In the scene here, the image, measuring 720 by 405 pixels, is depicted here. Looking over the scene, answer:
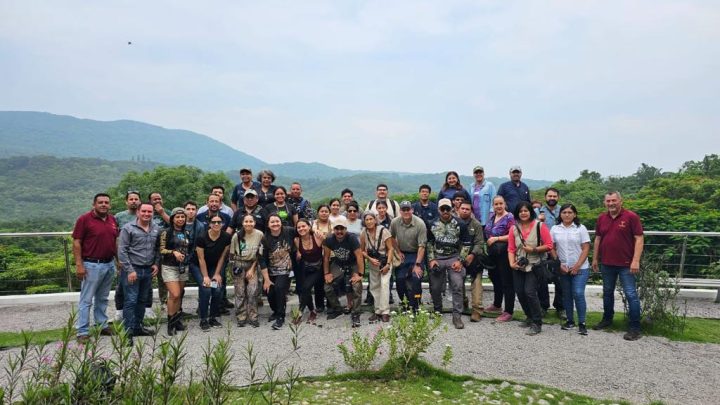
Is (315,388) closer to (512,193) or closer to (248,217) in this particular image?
(248,217)

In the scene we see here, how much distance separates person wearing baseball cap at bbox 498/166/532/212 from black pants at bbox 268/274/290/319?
410 cm

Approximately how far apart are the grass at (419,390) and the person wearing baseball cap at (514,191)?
3.75 meters

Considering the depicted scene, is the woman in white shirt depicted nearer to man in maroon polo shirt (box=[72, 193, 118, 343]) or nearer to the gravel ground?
the gravel ground

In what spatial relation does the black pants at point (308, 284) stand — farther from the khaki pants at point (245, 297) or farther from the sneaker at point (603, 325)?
the sneaker at point (603, 325)

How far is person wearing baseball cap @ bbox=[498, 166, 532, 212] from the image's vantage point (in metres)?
7.97

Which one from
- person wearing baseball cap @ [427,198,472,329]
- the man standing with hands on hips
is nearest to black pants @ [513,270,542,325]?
person wearing baseball cap @ [427,198,472,329]

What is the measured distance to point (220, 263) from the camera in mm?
7020

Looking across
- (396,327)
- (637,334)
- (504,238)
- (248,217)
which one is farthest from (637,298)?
(248,217)

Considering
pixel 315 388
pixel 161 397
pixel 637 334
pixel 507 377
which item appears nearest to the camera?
pixel 161 397

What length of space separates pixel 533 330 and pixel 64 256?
409 inches

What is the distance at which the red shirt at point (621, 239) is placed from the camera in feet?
21.0

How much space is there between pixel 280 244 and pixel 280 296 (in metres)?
0.80

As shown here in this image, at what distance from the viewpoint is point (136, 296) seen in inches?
252

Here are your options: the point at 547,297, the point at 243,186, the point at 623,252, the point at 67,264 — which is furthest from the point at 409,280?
the point at 67,264
